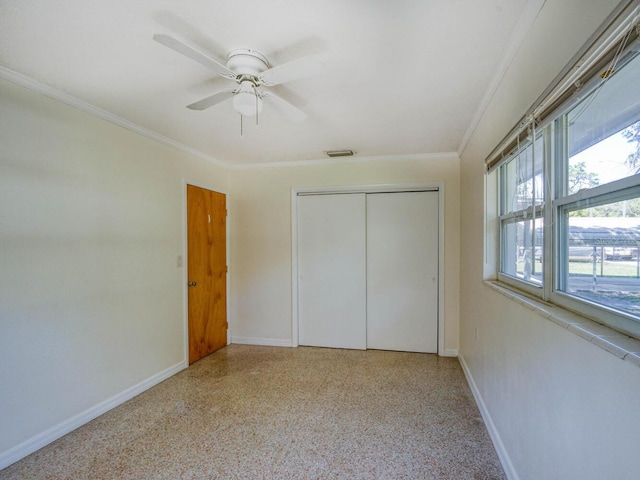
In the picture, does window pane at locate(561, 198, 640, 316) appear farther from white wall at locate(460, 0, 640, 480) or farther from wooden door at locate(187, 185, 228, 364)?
wooden door at locate(187, 185, 228, 364)

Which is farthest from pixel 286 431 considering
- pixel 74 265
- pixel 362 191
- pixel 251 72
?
pixel 362 191

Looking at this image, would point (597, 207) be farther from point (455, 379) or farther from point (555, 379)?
point (455, 379)

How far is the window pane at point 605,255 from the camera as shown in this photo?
896 millimetres

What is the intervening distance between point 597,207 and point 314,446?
1999 mm

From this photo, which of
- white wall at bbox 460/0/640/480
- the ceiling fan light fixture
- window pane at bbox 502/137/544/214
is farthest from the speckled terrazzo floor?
the ceiling fan light fixture

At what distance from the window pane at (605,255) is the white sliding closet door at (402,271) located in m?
2.40

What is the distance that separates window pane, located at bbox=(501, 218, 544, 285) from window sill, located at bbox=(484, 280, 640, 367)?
213 mm

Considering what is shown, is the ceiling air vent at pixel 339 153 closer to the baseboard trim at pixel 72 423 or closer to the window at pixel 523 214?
the window at pixel 523 214

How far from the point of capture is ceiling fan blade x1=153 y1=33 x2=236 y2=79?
1292 millimetres

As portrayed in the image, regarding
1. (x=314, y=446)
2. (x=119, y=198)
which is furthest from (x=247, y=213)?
(x=314, y=446)

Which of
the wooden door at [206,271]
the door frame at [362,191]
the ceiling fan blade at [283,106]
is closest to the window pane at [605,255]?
the ceiling fan blade at [283,106]

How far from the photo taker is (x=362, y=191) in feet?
12.6

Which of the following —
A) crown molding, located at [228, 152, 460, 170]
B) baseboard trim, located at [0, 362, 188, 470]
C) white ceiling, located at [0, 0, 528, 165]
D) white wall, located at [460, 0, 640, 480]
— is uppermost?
white ceiling, located at [0, 0, 528, 165]

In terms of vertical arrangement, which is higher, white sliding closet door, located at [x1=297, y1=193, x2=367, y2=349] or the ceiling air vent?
the ceiling air vent
